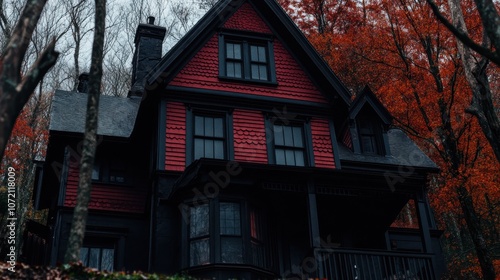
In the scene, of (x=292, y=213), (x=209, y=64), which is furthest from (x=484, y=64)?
(x=209, y=64)

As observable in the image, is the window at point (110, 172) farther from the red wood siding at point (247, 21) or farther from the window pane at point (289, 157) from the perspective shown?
the red wood siding at point (247, 21)

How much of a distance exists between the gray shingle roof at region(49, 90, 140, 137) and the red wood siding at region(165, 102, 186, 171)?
7.45 ft

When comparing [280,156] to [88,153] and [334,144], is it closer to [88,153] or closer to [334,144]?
[334,144]

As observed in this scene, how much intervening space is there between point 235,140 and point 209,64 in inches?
117

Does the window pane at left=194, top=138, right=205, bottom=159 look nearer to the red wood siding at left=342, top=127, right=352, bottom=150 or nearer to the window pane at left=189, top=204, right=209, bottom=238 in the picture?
the window pane at left=189, top=204, right=209, bottom=238

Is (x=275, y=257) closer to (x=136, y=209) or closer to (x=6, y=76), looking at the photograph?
(x=136, y=209)

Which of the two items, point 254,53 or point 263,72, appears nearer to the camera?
point 263,72

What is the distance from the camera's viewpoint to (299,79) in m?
19.5

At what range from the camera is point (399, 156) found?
20.1m

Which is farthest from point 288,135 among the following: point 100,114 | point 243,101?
point 100,114

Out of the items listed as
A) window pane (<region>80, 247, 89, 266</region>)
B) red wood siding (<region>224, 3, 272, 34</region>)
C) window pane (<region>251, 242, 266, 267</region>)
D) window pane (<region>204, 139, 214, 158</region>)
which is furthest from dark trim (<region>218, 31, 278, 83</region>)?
window pane (<region>80, 247, 89, 266</region>)

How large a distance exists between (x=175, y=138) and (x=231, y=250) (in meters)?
4.28

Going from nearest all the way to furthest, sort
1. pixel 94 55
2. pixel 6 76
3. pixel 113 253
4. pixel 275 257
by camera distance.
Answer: pixel 6 76 → pixel 94 55 → pixel 275 257 → pixel 113 253

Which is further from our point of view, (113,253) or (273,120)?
(273,120)
